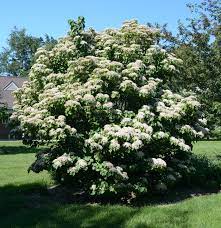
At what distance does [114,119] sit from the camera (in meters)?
9.52

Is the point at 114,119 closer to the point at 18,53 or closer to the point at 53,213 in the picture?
the point at 53,213

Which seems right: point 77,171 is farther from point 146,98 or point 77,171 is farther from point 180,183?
point 180,183

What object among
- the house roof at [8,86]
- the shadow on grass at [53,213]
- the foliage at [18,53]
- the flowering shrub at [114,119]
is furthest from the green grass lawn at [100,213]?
the foliage at [18,53]

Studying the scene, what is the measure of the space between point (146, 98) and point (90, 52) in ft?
6.43

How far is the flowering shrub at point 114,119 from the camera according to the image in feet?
29.3

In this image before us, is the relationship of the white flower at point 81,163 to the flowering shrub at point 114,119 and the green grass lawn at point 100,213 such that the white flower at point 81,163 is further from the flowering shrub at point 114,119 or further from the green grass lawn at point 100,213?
the green grass lawn at point 100,213

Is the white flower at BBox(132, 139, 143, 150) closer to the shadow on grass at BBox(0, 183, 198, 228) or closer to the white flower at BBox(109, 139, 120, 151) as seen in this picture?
the white flower at BBox(109, 139, 120, 151)

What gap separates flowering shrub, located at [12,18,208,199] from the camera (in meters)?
8.95

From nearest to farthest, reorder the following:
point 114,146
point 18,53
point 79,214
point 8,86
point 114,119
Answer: point 79,214 → point 114,146 → point 114,119 → point 8,86 → point 18,53

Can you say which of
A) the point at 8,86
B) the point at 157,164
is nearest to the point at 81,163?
the point at 157,164

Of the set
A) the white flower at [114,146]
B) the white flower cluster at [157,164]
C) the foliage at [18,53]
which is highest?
the foliage at [18,53]

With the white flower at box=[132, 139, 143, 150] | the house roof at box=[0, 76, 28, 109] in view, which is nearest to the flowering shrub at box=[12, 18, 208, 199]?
the white flower at box=[132, 139, 143, 150]

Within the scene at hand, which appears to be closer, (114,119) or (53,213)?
(53,213)

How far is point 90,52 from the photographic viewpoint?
1092cm
